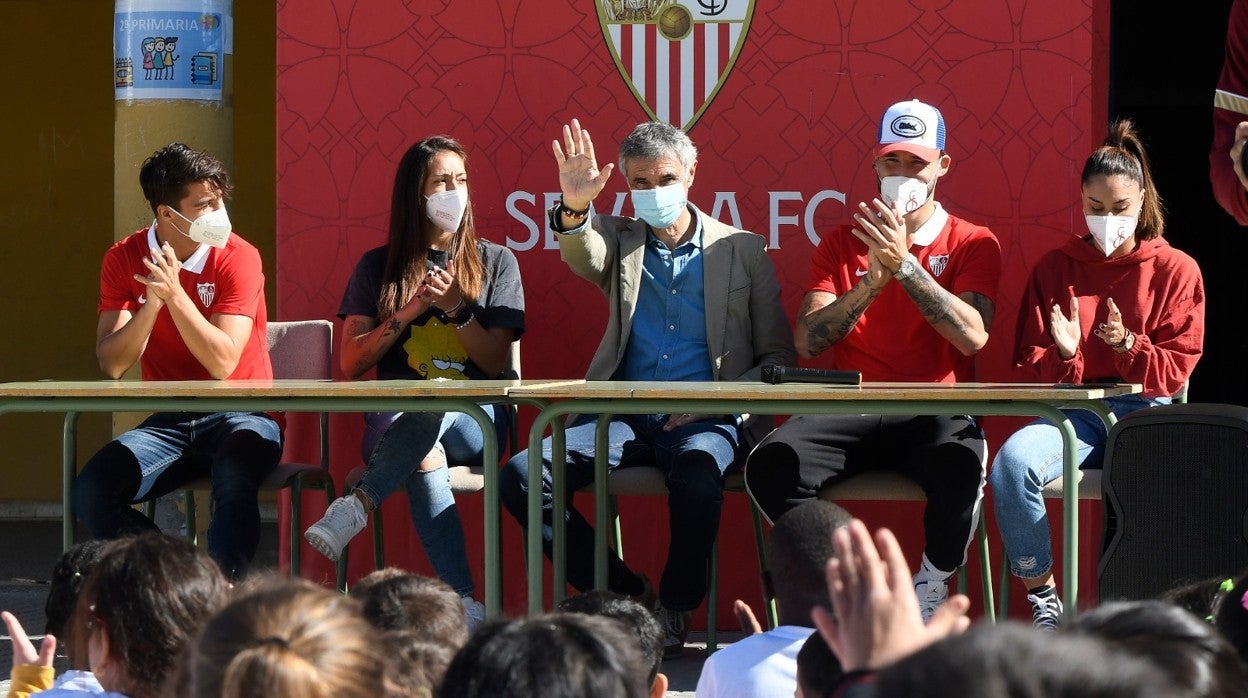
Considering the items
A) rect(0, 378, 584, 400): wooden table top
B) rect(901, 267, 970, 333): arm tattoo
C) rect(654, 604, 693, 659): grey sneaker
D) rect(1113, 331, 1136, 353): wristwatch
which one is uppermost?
rect(901, 267, 970, 333): arm tattoo

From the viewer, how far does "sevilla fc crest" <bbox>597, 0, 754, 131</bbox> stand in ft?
16.0

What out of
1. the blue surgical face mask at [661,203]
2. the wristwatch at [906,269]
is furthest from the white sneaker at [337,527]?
the wristwatch at [906,269]

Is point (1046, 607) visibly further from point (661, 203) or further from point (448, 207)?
point (448, 207)

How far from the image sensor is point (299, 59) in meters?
5.05

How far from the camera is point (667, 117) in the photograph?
16.0ft

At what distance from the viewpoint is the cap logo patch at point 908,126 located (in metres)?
4.39

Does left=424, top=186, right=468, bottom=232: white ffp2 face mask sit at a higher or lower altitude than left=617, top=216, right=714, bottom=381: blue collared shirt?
higher

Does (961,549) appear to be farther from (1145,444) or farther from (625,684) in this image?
(625,684)

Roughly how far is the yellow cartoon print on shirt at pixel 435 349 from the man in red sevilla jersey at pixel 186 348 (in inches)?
18.3

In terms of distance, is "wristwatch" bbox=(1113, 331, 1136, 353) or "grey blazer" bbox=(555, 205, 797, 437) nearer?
"wristwatch" bbox=(1113, 331, 1136, 353)

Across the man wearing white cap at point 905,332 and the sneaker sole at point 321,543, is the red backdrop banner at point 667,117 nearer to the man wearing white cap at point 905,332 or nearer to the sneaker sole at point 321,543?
the man wearing white cap at point 905,332

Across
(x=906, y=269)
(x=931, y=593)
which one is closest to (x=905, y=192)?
(x=906, y=269)

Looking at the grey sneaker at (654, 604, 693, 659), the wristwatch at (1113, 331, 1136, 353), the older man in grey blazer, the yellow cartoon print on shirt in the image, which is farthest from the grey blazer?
the wristwatch at (1113, 331, 1136, 353)

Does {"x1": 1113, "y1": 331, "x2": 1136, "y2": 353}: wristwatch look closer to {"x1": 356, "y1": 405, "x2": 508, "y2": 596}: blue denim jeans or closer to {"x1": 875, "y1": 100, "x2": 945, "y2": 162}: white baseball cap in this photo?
{"x1": 875, "y1": 100, "x2": 945, "y2": 162}: white baseball cap
